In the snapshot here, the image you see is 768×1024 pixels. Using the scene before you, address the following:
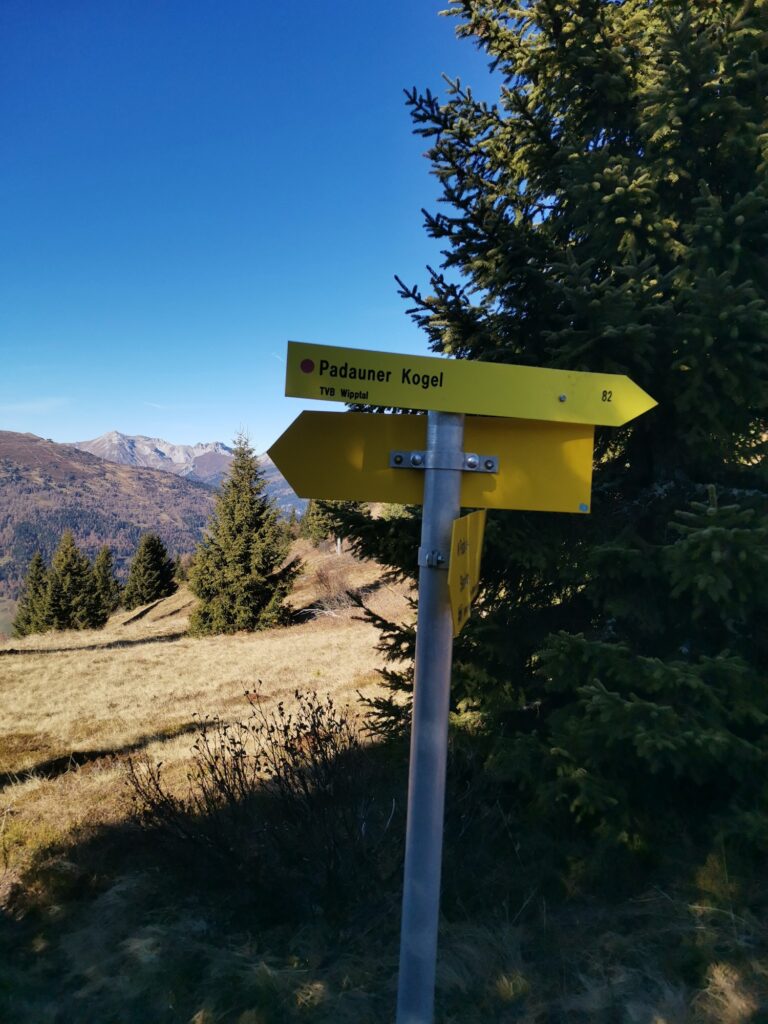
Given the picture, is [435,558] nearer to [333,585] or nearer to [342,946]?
[342,946]

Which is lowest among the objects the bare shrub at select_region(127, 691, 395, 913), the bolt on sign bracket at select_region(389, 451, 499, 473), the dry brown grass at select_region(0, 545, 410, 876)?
the dry brown grass at select_region(0, 545, 410, 876)

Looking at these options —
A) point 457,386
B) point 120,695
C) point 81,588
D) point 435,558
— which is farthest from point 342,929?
point 81,588

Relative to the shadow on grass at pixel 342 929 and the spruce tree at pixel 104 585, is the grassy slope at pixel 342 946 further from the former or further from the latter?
the spruce tree at pixel 104 585

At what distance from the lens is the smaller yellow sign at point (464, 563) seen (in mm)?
1838

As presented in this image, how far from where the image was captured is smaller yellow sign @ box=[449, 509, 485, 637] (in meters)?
1.84

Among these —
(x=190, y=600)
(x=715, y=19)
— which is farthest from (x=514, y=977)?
(x=190, y=600)

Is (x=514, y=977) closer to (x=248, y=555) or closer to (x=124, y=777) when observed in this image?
(x=124, y=777)

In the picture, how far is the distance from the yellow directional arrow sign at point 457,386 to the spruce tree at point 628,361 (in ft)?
5.69

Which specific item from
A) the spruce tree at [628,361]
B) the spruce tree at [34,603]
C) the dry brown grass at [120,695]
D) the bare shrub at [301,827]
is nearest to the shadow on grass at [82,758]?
the dry brown grass at [120,695]

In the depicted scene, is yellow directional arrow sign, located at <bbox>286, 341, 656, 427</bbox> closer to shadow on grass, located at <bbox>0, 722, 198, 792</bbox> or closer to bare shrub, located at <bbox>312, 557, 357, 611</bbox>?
shadow on grass, located at <bbox>0, 722, 198, 792</bbox>

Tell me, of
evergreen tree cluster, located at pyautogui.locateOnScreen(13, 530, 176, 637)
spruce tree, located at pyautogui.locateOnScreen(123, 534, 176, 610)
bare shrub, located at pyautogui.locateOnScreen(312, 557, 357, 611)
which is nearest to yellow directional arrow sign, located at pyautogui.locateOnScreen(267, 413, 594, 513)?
bare shrub, located at pyautogui.locateOnScreen(312, 557, 357, 611)

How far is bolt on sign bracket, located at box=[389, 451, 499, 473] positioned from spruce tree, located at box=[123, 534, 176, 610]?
4804 centimetres

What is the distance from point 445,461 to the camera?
2.00 meters

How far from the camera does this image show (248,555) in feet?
88.4
